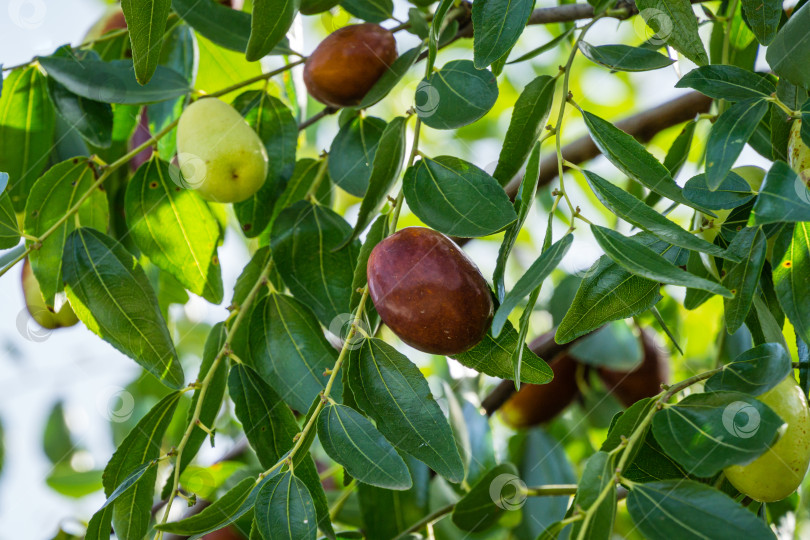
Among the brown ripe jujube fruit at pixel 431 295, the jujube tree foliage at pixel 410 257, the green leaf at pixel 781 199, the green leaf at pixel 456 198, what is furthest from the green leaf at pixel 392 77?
the green leaf at pixel 781 199

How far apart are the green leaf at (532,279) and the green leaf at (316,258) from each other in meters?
0.36

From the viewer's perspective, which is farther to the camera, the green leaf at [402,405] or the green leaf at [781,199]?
the green leaf at [402,405]

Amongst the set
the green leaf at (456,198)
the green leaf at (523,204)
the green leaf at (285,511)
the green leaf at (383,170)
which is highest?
the green leaf at (383,170)

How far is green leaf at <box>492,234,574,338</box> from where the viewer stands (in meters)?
0.70

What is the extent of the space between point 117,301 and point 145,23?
13.6 inches

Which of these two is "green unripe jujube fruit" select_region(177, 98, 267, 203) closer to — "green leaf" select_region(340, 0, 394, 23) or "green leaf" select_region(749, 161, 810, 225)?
"green leaf" select_region(340, 0, 394, 23)

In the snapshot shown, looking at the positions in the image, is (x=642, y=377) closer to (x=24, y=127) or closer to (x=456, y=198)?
(x=456, y=198)

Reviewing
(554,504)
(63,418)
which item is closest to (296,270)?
(554,504)

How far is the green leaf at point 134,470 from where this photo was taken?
3.07 feet

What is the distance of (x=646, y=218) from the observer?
76cm

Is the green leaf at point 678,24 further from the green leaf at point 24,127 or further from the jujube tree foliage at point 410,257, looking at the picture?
the green leaf at point 24,127

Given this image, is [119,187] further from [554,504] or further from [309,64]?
[554,504]

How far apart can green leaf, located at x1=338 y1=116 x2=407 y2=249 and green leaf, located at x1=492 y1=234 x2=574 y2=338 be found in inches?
9.9

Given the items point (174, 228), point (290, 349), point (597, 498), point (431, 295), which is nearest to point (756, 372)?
point (597, 498)
